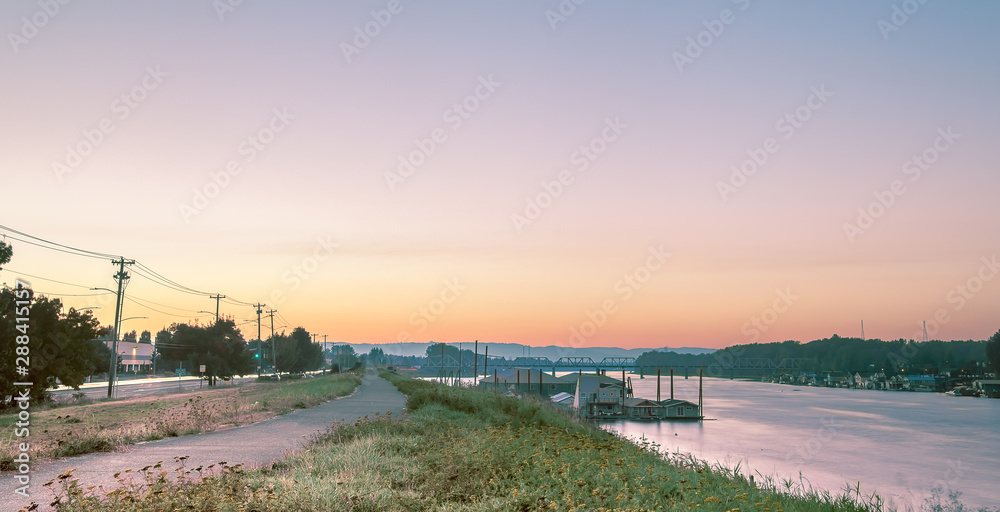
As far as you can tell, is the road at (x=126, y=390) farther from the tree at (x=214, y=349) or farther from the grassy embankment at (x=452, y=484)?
the grassy embankment at (x=452, y=484)

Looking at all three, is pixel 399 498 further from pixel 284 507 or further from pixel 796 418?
pixel 796 418

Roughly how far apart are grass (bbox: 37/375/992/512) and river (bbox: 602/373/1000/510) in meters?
10.2

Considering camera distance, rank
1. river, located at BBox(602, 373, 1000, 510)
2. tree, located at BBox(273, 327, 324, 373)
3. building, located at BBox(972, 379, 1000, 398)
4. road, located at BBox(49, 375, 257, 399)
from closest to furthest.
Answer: river, located at BBox(602, 373, 1000, 510), road, located at BBox(49, 375, 257, 399), tree, located at BBox(273, 327, 324, 373), building, located at BBox(972, 379, 1000, 398)

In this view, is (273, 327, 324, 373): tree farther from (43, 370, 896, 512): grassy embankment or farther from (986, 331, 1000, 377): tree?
(986, 331, 1000, 377): tree

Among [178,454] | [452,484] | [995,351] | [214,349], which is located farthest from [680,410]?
[995,351]

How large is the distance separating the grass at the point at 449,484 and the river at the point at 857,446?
10.2 m

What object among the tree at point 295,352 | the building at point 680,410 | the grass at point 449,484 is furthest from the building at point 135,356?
the grass at point 449,484

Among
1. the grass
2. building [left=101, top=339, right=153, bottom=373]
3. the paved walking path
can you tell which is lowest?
building [left=101, top=339, right=153, bottom=373]

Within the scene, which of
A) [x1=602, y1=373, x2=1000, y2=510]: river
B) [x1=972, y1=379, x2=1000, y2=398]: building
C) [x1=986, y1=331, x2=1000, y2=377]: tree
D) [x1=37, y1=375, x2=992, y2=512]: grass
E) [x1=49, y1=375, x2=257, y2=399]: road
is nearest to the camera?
[x1=37, y1=375, x2=992, y2=512]: grass

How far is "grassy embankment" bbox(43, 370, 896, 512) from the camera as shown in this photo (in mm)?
8359

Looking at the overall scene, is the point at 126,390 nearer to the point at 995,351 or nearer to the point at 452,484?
the point at 452,484

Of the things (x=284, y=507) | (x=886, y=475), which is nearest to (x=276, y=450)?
(x=284, y=507)

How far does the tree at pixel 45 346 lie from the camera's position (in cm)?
3011

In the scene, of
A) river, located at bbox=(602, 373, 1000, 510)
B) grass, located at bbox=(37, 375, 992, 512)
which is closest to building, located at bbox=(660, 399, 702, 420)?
river, located at bbox=(602, 373, 1000, 510)
